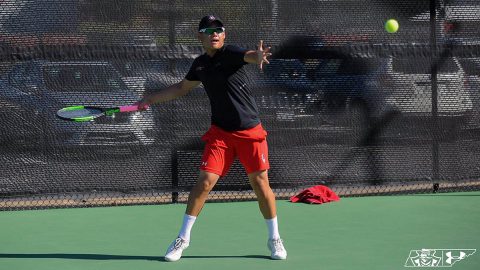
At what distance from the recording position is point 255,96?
877cm

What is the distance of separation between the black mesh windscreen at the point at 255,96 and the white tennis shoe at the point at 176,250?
2650mm

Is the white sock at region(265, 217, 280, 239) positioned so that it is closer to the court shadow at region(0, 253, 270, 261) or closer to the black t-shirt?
the court shadow at region(0, 253, 270, 261)

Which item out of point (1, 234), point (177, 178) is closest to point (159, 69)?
point (177, 178)

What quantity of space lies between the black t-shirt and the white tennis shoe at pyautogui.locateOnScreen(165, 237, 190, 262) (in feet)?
2.63

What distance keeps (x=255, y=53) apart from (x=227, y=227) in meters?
2.16

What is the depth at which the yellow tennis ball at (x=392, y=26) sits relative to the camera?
895 cm

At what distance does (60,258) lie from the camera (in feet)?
20.3

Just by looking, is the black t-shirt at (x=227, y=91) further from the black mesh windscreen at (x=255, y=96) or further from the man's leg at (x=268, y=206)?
the black mesh windscreen at (x=255, y=96)

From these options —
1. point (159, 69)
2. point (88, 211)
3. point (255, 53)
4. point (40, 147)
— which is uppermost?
point (255, 53)

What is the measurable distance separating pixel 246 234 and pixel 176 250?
1.17m

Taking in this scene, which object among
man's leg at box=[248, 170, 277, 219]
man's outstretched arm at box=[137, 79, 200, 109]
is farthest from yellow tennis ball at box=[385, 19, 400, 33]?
man's leg at box=[248, 170, 277, 219]

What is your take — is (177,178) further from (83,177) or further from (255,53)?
(255,53)

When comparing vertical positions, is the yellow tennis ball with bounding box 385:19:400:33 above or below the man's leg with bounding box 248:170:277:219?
above

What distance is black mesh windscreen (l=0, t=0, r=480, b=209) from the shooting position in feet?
27.4
